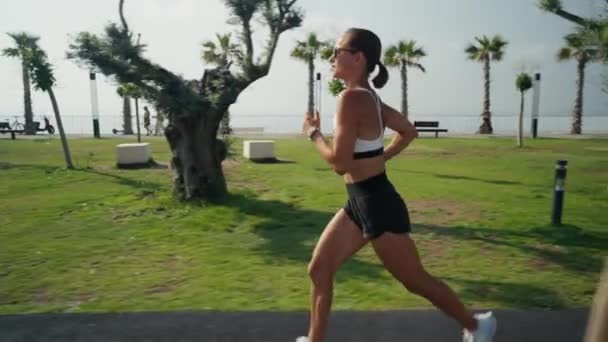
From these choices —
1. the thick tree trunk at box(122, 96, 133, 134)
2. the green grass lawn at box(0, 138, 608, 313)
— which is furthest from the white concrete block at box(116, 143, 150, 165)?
the thick tree trunk at box(122, 96, 133, 134)

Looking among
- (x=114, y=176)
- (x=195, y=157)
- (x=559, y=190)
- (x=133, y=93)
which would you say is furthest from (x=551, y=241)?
(x=114, y=176)

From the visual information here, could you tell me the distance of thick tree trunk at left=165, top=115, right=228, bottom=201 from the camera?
8461mm

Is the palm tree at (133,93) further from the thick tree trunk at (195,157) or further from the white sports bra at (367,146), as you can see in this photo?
the white sports bra at (367,146)

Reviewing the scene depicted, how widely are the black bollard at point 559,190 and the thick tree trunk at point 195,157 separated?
5492 millimetres

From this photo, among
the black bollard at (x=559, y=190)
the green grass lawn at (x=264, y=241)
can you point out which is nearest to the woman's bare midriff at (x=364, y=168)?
the green grass lawn at (x=264, y=241)

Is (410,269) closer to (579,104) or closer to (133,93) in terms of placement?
(133,93)

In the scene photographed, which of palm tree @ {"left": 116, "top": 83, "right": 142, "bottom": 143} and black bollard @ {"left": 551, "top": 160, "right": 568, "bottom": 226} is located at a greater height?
palm tree @ {"left": 116, "top": 83, "right": 142, "bottom": 143}

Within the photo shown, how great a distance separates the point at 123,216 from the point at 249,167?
6.22m

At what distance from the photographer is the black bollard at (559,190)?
667 centimetres

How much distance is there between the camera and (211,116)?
28.1 feet

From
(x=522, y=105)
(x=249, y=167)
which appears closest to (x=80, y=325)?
(x=249, y=167)

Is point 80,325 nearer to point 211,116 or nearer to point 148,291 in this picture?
point 148,291

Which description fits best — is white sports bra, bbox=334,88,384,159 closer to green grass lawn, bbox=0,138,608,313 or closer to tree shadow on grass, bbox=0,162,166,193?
green grass lawn, bbox=0,138,608,313

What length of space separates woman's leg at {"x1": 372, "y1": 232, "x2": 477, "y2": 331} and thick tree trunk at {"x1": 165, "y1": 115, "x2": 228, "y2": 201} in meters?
6.33
